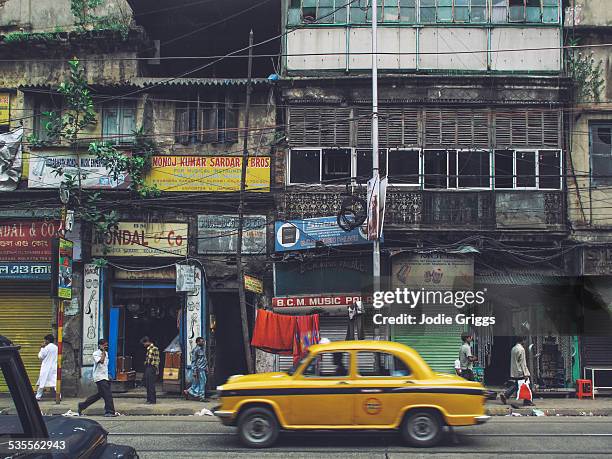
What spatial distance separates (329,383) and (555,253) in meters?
11.0

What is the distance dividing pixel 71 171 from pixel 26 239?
227cm

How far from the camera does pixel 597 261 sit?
18.9 m

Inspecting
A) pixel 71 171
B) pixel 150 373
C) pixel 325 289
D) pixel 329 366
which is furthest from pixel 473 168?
pixel 71 171

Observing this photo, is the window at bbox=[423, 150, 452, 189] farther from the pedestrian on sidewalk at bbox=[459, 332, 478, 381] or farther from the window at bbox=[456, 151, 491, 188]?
the pedestrian on sidewalk at bbox=[459, 332, 478, 381]

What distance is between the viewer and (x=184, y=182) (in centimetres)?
1958

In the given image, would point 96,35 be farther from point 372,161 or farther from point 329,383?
point 329,383

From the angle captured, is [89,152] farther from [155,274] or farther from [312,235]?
[312,235]

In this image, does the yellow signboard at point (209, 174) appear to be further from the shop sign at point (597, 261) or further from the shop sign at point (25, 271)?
the shop sign at point (597, 261)

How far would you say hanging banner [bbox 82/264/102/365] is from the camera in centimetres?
1922

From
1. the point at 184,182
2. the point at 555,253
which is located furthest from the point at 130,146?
the point at 555,253

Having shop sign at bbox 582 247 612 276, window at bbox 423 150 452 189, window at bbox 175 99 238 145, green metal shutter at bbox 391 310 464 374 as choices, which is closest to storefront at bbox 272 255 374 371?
Answer: green metal shutter at bbox 391 310 464 374

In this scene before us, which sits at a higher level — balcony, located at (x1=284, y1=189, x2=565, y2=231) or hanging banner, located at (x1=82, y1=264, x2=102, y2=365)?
balcony, located at (x1=284, y1=189, x2=565, y2=231)

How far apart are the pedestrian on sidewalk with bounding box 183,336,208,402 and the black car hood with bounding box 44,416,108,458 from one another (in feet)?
43.8

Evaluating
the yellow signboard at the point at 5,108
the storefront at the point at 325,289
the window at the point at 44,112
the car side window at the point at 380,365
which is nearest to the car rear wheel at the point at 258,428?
the car side window at the point at 380,365
